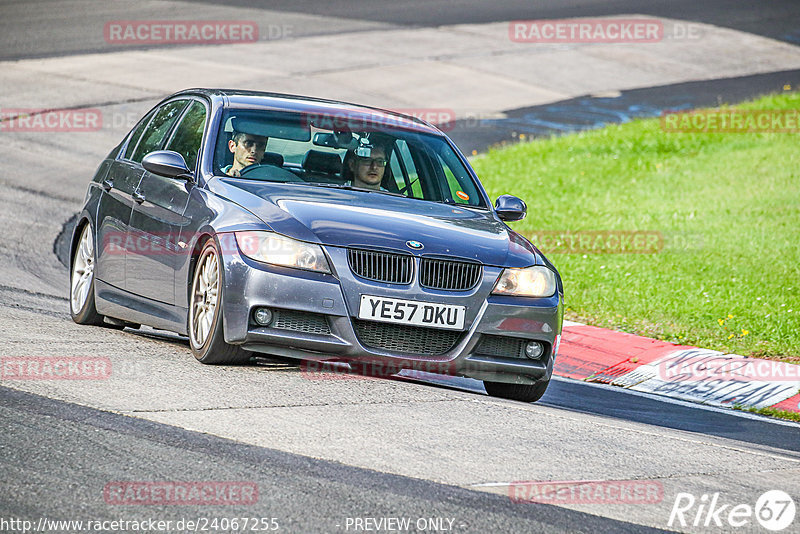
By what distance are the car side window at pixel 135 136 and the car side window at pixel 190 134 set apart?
0.62 meters

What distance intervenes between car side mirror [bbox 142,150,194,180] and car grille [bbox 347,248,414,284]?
1437 millimetres

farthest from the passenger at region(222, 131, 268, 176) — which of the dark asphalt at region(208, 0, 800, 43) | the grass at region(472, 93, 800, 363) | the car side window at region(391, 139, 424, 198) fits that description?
the dark asphalt at region(208, 0, 800, 43)

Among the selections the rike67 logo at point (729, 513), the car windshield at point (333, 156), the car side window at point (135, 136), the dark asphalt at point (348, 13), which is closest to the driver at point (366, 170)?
the car windshield at point (333, 156)

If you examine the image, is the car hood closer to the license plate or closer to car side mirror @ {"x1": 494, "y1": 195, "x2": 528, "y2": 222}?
the license plate

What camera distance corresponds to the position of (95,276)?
28.5 ft

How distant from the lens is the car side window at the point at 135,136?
9094mm

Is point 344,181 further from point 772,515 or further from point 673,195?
point 673,195

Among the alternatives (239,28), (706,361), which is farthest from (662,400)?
(239,28)

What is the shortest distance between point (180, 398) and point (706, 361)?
5707 mm

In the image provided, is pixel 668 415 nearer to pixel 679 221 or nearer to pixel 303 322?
pixel 303 322

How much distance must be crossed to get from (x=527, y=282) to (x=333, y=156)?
160 centimetres

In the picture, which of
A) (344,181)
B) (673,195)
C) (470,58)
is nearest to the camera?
(344,181)

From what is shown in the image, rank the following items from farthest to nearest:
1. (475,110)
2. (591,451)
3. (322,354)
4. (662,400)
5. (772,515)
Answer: (475,110) < (662,400) < (322,354) < (591,451) < (772,515)

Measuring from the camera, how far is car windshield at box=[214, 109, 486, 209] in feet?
25.9
